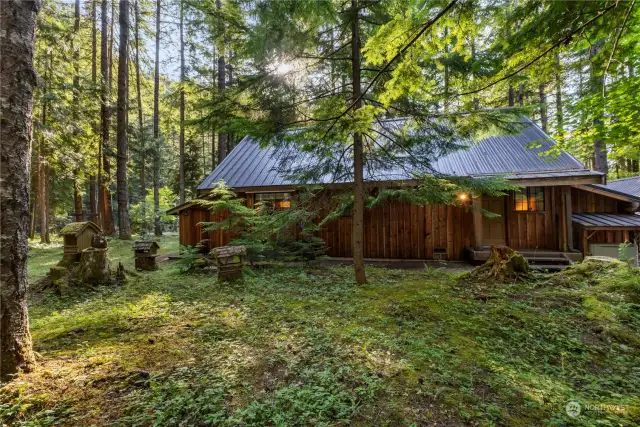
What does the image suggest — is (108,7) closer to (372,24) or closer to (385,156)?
(372,24)

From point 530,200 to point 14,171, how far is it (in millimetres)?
12309

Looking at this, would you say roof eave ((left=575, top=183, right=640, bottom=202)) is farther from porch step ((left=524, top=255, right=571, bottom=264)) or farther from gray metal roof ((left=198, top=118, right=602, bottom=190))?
porch step ((left=524, top=255, right=571, bottom=264))

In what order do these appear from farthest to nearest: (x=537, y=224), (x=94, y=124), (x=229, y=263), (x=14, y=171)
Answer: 1. (x=94, y=124)
2. (x=537, y=224)
3. (x=229, y=263)
4. (x=14, y=171)

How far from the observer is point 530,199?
9344 millimetres

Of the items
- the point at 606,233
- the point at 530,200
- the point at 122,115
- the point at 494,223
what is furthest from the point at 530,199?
the point at 122,115

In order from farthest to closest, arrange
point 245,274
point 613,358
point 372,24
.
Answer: point 245,274
point 372,24
point 613,358

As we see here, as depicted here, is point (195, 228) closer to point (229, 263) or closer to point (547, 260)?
point (229, 263)

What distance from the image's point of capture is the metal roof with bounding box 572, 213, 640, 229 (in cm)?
784

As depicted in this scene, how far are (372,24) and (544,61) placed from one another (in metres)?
3.17

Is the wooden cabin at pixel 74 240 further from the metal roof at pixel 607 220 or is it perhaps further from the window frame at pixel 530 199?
the metal roof at pixel 607 220

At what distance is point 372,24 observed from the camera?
5.34 meters

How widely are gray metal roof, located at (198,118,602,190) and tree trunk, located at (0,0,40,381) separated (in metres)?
5.70

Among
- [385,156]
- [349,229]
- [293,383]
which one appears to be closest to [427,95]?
[385,156]

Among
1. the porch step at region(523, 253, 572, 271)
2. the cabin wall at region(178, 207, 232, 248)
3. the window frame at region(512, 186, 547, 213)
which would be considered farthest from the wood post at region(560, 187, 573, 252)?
the cabin wall at region(178, 207, 232, 248)
